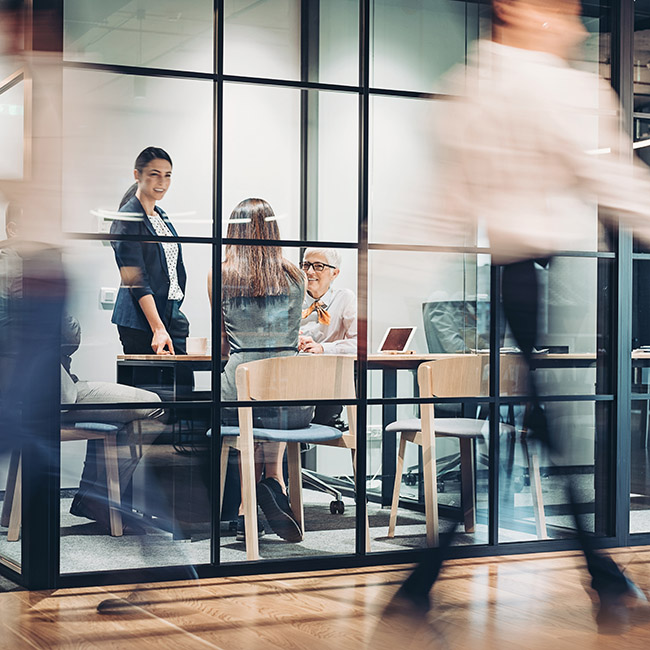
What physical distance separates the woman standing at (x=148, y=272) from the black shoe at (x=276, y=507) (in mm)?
473

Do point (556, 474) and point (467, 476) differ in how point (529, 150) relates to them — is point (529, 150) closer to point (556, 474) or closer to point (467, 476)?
point (467, 476)

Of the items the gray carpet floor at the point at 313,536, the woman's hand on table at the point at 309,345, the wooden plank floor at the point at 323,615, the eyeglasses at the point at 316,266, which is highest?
the eyeglasses at the point at 316,266

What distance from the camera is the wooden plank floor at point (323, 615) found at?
8.00ft

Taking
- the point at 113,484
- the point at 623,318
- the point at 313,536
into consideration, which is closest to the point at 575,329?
the point at 623,318

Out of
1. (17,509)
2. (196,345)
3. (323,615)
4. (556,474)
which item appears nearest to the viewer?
(323,615)

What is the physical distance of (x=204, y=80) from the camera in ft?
9.91

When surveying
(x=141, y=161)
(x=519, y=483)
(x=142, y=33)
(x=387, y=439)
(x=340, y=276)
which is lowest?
(x=519, y=483)

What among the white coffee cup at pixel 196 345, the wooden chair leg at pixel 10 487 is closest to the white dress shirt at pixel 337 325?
the white coffee cup at pixel 196 345

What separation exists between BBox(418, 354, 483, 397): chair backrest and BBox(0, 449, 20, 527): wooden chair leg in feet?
3.95

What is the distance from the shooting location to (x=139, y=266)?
296 cm

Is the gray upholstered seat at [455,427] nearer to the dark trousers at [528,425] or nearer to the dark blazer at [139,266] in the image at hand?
the dark trousers at [528,425]

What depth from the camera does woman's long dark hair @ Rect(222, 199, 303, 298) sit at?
3.06m

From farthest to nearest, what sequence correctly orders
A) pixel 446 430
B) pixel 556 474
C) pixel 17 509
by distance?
1. pixel 556 474
2. pixel 446 430
3. pixel 17 509

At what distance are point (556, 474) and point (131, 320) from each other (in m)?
1.53
